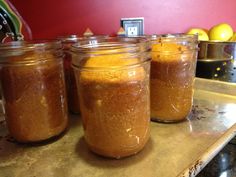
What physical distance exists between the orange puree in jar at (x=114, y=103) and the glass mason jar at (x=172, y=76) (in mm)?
94

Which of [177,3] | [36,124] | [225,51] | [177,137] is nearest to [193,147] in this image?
[177,137]

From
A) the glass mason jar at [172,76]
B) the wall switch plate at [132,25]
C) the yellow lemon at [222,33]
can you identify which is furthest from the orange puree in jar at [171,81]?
the yellow lemon at [222,33]

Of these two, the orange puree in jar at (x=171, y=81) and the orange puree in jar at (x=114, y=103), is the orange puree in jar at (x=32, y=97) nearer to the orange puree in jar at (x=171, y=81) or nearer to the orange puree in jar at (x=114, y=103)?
the orange puree in jar at (x=114, y=103)

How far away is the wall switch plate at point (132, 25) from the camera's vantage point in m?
0.95

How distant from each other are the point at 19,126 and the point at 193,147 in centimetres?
34

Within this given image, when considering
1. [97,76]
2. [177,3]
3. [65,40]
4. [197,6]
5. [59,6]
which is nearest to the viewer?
[97,76]

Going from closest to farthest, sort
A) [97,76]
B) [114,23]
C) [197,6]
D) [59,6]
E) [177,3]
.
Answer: [97,76]
[59,6]
[114,23]
[177,3]
[197,6]

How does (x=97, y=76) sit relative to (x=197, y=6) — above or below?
below

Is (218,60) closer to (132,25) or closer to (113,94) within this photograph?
(132,25)

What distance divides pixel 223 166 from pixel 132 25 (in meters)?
0.64

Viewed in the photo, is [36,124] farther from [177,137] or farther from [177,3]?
[177,3]

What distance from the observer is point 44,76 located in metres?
0.47

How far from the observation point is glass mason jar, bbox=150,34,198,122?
52 centimetres

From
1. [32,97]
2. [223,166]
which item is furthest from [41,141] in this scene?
[223,166]
